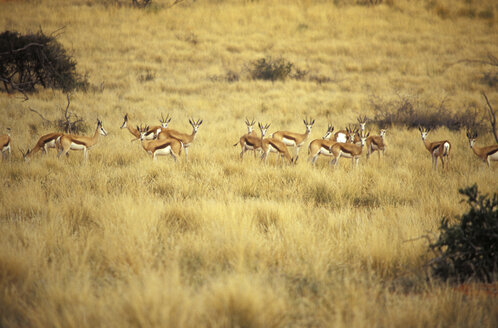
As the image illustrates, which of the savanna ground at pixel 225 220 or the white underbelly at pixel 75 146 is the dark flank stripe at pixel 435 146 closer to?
the savanna ground at pixel 225 220

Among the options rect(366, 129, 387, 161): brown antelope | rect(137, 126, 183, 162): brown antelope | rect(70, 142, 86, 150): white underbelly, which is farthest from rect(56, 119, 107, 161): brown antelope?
rect(366, 129, 387, 161): brown antelope

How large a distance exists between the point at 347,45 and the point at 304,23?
836 centimetres

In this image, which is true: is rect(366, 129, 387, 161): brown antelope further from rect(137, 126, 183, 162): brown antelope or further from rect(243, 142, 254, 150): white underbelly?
rect(137, 126, 183, 162): brown antelope

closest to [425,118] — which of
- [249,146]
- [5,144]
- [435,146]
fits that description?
[435,146]

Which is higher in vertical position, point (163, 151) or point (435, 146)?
point (435, 146)

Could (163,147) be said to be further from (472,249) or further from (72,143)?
(472,249)

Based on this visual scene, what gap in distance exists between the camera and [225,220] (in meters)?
4.59

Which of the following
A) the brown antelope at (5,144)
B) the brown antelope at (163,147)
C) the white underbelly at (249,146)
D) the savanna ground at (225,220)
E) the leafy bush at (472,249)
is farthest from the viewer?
the white underbelly at (249,146)

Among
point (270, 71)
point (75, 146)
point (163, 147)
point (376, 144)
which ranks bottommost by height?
point (376, 144)

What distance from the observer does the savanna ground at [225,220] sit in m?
2.67

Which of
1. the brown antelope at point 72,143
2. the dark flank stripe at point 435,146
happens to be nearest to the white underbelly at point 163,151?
the brown antelope at point 72,143

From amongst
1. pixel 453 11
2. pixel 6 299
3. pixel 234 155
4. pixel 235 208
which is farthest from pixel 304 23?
pixel 6 299

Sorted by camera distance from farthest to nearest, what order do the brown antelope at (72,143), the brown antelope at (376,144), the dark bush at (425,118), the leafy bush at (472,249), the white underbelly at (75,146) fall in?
the dark bush at (425,118)
the brown antelope at (376,144)
the white underbelly at (75,146)
the brown antelope at (72,143)
the leafy bush at (472,249)

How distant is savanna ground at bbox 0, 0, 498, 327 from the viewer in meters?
2.67
